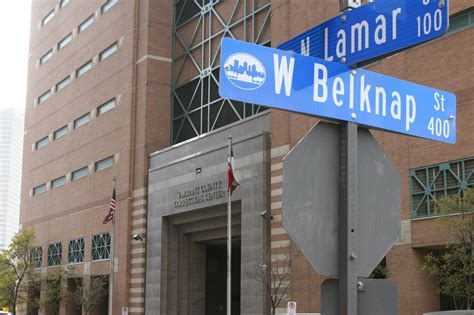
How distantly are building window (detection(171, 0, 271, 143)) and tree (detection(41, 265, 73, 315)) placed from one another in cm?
1483

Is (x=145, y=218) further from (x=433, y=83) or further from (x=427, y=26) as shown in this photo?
(x=427, y=26)

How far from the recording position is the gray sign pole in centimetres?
473

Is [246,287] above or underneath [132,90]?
underneath

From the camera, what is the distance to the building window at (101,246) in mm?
47781

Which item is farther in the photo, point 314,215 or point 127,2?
point 127,2

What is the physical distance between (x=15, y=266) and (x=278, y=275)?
33634 millimetres

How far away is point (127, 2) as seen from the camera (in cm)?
4934

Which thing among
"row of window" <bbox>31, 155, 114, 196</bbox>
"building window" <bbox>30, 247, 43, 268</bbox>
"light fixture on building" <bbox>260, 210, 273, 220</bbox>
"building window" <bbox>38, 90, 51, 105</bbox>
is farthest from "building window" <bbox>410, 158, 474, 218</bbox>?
"building window" <bbox>38, 90, 51, 105</bbox>

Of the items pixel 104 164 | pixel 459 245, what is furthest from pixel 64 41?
pixel 459 245

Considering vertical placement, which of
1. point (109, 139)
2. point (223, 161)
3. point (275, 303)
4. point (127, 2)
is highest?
point (127, 2)

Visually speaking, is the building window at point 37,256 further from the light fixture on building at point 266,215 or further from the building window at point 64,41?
the light fixture on building at point 266,215

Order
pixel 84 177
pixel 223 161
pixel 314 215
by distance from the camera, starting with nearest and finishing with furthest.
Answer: pixel 314 215
pixel 223 161
pixel 84 177

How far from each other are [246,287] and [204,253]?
964 centimetres

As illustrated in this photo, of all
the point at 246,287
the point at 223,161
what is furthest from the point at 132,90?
the point at 246,287
